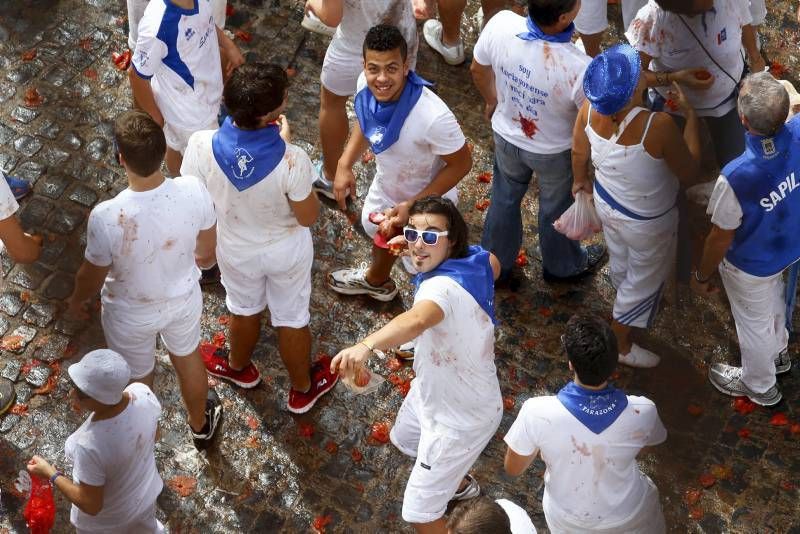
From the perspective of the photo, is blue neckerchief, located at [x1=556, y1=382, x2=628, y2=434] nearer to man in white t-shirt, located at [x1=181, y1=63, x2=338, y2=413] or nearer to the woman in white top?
the woman in white top

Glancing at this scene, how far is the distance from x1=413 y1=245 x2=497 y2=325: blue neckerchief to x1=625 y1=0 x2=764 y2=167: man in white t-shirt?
81.9 inches

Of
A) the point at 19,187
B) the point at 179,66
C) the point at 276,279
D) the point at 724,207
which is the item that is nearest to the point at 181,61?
the point at 179,66

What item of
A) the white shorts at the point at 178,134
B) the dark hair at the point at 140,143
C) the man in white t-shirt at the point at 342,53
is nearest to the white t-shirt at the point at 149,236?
the dark hair at the point at 140,143

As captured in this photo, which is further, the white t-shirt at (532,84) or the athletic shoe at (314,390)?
the athletic shoe at (314,390)

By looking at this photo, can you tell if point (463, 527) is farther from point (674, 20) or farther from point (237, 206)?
point (674, 20)

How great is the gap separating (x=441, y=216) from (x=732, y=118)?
2.88 metres

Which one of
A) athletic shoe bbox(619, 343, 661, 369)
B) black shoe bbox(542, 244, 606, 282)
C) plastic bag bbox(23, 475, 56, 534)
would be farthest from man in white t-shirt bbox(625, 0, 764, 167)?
plastic bag bbox(23, 475, 56, 534)

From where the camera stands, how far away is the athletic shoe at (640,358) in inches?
295

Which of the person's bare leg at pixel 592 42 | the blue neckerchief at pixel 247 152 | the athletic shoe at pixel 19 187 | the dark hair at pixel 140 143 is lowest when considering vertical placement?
the athletic shoe at pixel 19 187

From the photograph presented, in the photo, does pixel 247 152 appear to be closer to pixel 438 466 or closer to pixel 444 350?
pixel 444 350

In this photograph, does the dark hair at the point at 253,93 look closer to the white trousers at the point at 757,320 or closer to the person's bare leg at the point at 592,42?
the white trousers at the point at 757,320

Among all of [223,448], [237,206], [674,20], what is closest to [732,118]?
[674,20]

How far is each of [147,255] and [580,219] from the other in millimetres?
2742

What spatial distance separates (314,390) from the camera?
7.33 metres
